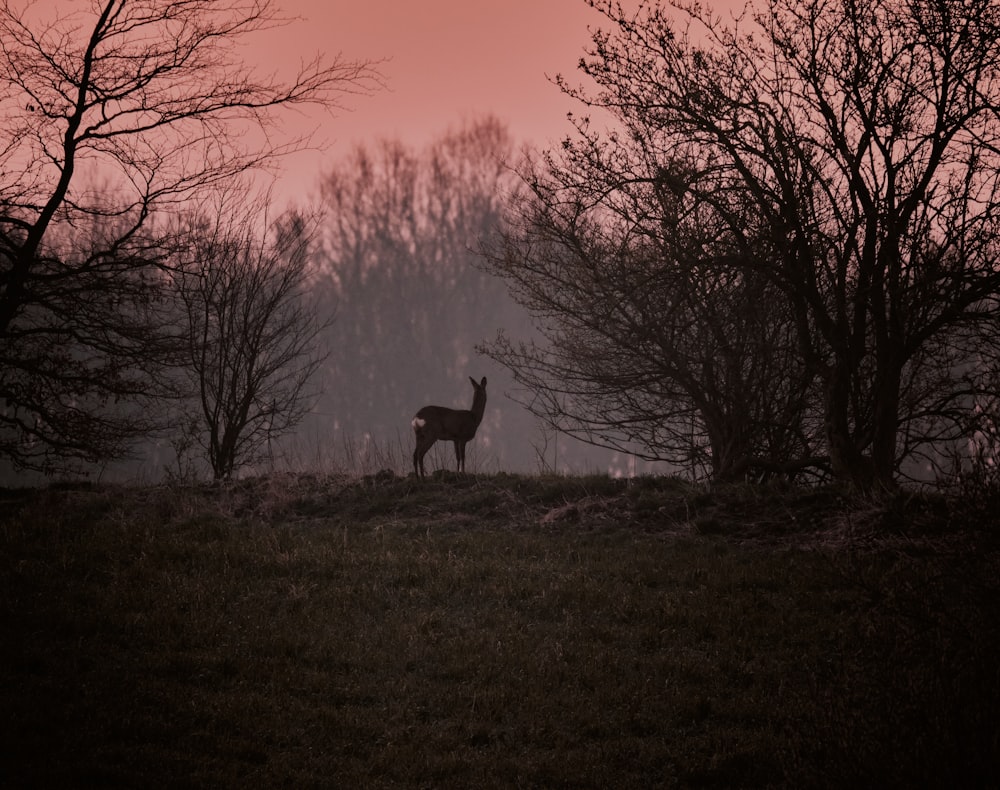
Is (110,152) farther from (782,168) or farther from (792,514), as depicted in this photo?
(792,514)

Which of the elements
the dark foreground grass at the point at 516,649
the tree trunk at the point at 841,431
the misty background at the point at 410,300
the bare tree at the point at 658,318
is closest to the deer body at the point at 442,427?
the bare tree at the point at 658,318

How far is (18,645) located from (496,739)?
3570 millimetres

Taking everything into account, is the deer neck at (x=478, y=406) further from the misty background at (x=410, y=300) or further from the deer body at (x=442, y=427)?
the misty background at (x=410, y=300)

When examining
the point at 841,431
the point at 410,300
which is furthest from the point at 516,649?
the point at 410,300

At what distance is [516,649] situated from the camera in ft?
20.7

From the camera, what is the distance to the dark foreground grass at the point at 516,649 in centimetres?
408

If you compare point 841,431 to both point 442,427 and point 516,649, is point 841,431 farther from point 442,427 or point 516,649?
point 442,427

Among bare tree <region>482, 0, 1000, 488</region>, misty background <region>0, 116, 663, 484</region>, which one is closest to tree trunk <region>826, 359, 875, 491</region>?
bare tree <region>482, 0, 1000, 488</region>

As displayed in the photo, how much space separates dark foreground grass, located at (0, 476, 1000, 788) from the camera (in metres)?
4.08

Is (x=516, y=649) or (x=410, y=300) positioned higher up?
(x=410, y=300)

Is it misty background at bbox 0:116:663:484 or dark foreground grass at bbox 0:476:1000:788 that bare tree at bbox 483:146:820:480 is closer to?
dark foreground grass at bbox 0:476:1000:788

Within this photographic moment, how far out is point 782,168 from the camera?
10.2 metres

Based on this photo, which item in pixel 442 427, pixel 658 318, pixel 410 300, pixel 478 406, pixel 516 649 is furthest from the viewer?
pixel 410 300

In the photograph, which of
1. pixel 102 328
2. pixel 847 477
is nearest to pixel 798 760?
pixel 847 477
